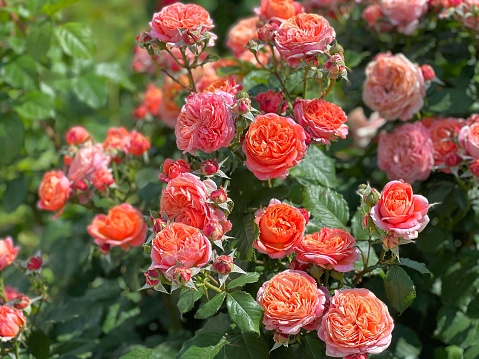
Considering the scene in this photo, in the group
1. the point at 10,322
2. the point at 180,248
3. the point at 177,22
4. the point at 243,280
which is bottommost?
the point at 10,322

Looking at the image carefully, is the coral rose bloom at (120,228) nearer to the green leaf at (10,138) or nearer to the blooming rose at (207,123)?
the blooming rose at (207,123)

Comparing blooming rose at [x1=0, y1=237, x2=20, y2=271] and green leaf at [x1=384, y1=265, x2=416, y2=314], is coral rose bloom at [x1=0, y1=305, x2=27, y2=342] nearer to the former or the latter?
blooming rose at [x1=0, y1=237, x2=20, y2=271]

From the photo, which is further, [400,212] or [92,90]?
[92,90]

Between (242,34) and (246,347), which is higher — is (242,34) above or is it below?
above

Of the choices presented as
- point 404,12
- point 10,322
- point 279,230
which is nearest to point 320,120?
point 279,230

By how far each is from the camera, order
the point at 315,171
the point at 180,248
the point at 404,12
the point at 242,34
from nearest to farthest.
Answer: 1. the point at 180,248
2. the point at 315,171
3. the point at 404,12
4. the point at 242,34

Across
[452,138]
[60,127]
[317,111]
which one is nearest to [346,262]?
[317,111]

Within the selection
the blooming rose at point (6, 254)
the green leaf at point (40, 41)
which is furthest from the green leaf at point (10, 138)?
the blooming rose at point (6, 254)

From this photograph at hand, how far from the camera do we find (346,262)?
1.25 metres

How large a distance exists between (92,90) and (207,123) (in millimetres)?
1080

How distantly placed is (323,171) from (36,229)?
5.12 feet

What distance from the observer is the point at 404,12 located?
1.75m

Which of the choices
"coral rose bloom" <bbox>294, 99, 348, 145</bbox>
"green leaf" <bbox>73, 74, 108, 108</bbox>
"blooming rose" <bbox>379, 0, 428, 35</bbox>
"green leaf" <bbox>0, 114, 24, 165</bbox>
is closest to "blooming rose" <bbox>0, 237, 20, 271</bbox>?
"green leaf" <bbox>0, 114, 24, 165</bbox>

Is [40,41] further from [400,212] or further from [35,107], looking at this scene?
[400,212]
